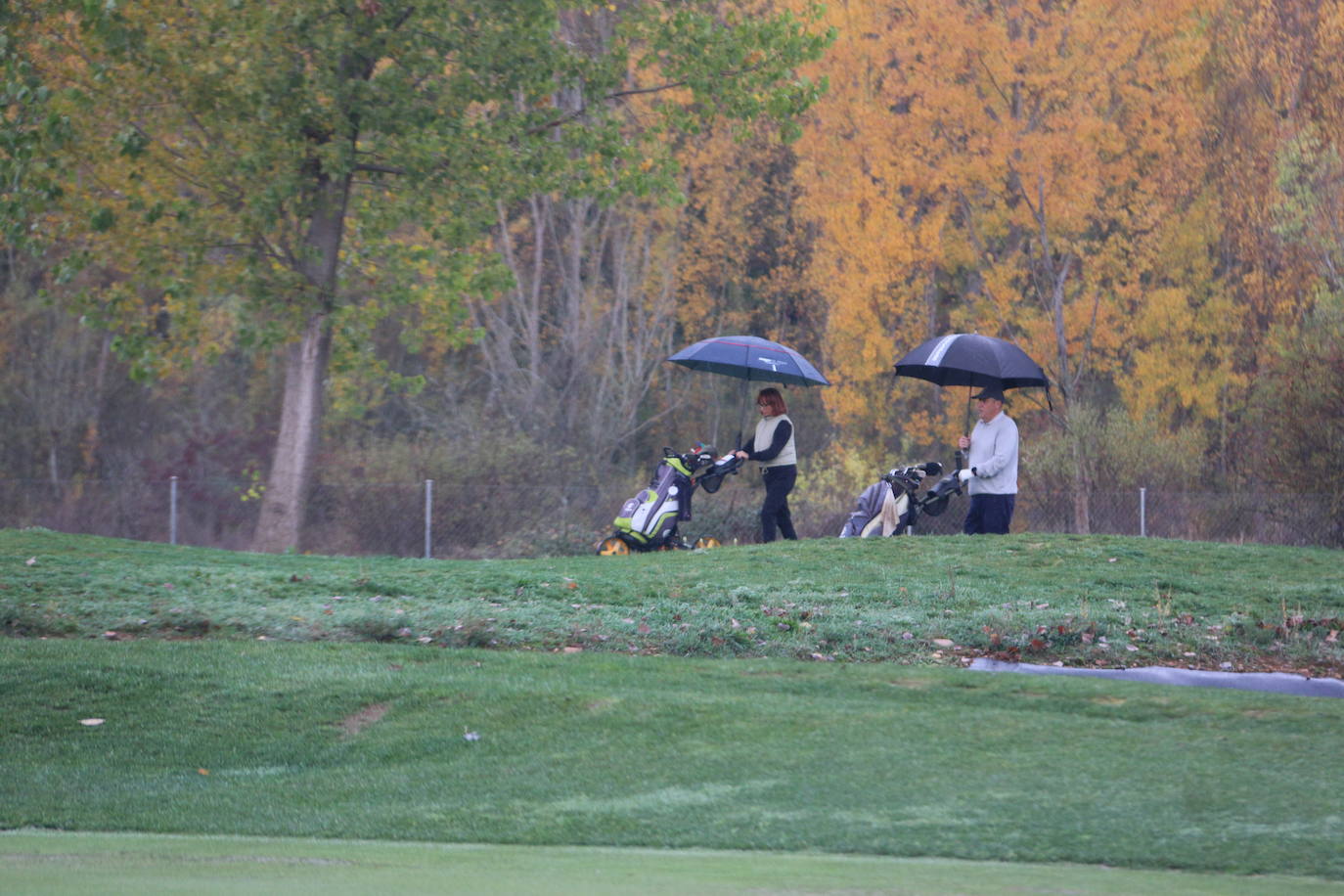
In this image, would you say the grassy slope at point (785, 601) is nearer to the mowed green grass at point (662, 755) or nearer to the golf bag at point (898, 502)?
the mowed green grass at point (662, 755)

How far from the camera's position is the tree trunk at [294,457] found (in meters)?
20.3

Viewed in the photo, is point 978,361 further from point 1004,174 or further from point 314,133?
point 1004,174

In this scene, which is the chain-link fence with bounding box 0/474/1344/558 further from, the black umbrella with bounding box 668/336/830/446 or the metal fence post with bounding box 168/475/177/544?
the black umbrella with bounding box 668/336/830/446

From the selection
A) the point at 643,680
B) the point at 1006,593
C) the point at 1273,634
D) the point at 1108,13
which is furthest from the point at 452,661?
the point at 1108,13

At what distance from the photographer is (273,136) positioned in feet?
61.1

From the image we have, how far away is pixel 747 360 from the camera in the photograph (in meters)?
16.7

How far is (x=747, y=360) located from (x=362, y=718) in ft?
28.6

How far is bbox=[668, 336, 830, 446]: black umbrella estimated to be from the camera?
16.7 metres

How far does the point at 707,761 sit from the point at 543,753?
933mm

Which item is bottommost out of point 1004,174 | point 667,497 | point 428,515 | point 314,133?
point 428,515

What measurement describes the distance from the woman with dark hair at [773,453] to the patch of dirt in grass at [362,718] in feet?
25.5

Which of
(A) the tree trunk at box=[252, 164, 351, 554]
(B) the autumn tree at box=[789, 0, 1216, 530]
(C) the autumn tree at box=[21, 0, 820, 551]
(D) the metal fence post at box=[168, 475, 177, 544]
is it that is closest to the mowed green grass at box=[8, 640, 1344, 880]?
(C) the autumn tree at box=[21, 0, 820, 551]

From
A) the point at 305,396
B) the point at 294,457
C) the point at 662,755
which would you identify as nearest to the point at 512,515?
the point at 294,457

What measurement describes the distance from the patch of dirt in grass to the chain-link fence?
13.4 meters
